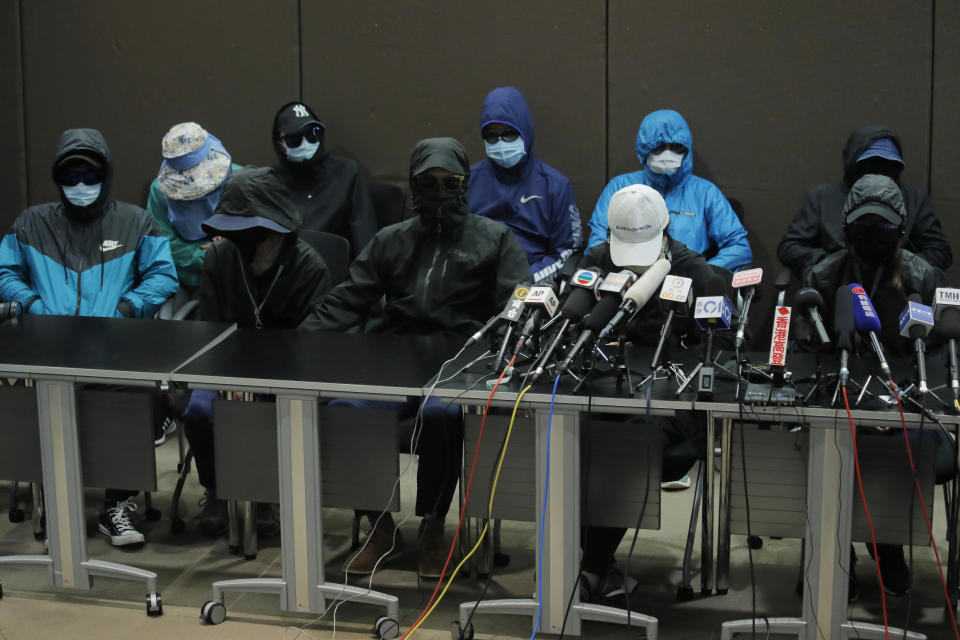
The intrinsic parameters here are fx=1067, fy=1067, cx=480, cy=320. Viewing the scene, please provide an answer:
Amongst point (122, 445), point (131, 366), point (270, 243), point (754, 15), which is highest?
point (754, 15)

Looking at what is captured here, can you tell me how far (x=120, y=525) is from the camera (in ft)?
12.0

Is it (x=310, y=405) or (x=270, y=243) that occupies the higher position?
(x=270, y=243)

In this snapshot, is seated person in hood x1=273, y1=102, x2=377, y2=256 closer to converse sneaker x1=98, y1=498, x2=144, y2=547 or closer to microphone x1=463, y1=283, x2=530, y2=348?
converse sneaker x1=98, y1=498, x2=144, y2=547

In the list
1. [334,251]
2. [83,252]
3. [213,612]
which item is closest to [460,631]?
[213,612]

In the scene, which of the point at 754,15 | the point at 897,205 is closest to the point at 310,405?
the point at 897,205

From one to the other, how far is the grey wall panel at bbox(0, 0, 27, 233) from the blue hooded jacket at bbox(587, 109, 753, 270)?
330cm

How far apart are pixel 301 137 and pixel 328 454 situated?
7.25ft

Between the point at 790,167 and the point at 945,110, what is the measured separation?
718mm

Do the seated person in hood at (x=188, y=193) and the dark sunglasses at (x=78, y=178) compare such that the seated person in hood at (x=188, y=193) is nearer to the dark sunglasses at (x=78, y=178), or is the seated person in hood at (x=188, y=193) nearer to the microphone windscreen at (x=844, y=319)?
the dark sunglasses at (x=78, y=178)

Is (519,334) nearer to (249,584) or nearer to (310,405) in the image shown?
(310,405)

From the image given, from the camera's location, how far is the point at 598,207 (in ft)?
15.5

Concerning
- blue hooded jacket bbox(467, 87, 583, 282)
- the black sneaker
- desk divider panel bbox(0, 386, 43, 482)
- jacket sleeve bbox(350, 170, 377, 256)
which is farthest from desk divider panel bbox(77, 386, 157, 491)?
blue hooded jacket bbox(467, 87, 583, 282)

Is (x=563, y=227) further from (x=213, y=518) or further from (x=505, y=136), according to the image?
(x=213, y=518)

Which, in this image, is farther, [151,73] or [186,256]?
[151,73]
